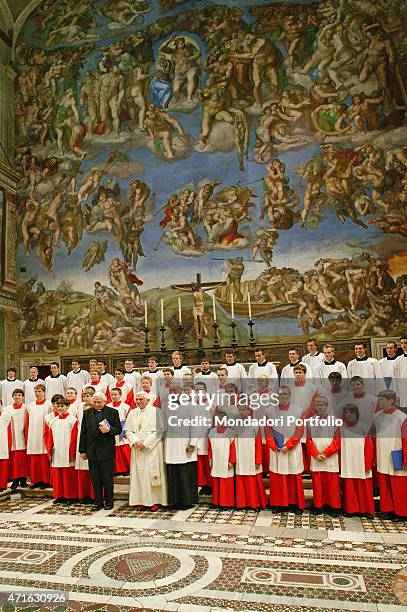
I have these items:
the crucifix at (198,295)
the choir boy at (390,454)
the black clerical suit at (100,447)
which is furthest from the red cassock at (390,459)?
the crucifix at (198,295)

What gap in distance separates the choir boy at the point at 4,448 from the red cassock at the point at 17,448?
17 centimetres

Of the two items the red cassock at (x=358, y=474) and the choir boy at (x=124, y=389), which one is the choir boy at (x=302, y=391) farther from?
the choir boy at (x=124, y=389)

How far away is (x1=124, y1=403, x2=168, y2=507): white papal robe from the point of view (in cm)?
818

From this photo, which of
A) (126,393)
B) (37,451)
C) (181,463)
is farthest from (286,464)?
(37,451)

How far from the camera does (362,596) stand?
4.92 metres

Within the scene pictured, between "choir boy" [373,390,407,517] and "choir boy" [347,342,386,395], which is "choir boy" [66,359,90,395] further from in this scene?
"choir boy" [373,390,407,517]

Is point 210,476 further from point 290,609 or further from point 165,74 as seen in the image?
point 165,74

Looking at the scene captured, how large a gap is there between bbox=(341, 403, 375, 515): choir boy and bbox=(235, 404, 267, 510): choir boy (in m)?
1.19

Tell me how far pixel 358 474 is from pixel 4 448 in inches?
233

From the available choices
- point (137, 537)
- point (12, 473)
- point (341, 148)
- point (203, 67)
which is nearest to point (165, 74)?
point (203, 67)

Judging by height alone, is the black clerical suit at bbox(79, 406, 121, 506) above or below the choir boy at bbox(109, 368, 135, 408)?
below

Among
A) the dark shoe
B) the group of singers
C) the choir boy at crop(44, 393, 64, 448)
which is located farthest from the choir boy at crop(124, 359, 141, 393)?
the dark shoe

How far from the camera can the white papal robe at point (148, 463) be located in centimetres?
818

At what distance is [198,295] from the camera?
567 inches
